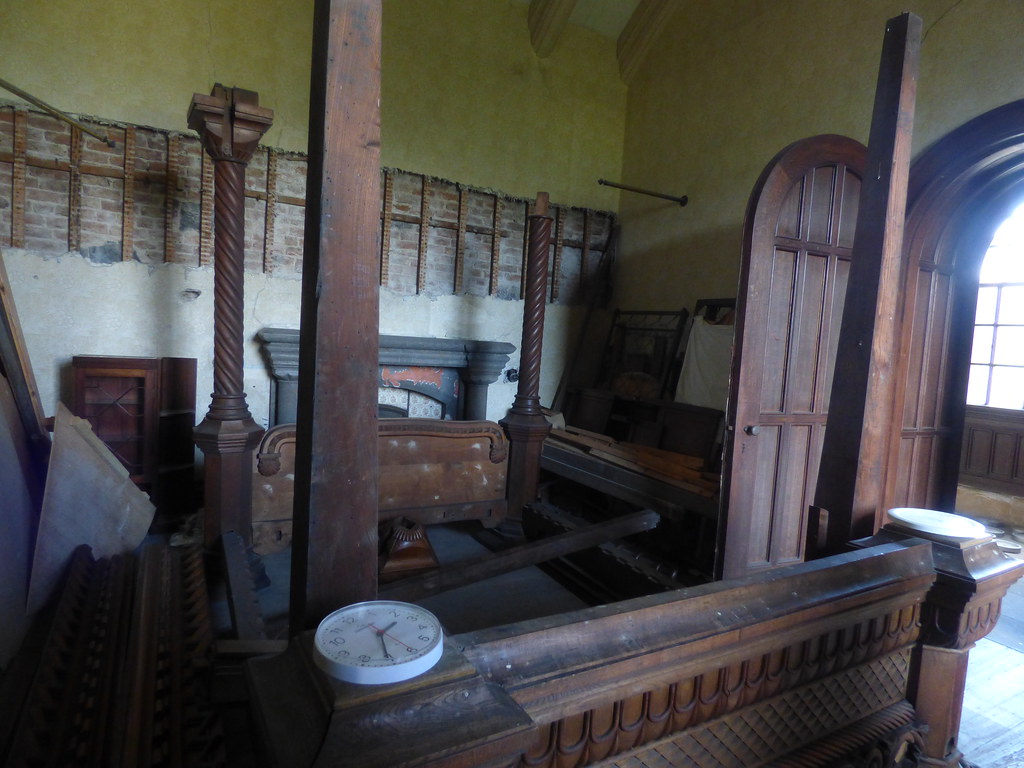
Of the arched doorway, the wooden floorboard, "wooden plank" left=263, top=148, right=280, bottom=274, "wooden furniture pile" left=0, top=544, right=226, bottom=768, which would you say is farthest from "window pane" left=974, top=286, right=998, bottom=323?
"wooden furniture pile" left=0, top=544, right=226, bottom=768

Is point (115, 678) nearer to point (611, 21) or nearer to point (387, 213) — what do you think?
point (387, 213)

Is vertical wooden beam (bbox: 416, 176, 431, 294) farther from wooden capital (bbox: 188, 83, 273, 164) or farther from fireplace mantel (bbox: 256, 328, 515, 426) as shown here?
wooden capital (bbox: 188, 83, 273, 164)

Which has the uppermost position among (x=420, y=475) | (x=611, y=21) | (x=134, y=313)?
(x=611, y=21)

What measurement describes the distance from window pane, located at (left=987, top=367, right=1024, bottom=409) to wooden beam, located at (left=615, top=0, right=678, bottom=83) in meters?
4.73

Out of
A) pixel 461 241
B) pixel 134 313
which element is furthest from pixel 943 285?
pixel 134 313

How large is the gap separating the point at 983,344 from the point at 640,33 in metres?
4.58

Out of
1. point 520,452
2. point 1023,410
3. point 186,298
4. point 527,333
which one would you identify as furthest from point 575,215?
point 1023,410

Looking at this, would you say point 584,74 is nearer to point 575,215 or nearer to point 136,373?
point 575,215

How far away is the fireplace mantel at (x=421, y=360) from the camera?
4.55m

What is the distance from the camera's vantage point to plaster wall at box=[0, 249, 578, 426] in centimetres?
391

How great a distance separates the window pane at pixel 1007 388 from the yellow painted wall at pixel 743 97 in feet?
10.7

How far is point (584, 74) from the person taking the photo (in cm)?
585

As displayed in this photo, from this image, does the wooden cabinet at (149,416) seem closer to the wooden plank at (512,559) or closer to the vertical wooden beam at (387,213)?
the vertical wooden beam at (387,213)

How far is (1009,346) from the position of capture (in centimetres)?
554
